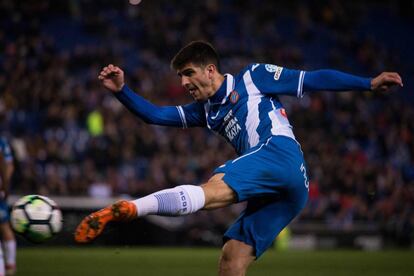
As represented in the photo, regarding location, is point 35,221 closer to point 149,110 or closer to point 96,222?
point 96,222

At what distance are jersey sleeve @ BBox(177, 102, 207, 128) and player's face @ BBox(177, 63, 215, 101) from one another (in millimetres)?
409

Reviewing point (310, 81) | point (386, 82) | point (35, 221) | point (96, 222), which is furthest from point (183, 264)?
point (96, 222)

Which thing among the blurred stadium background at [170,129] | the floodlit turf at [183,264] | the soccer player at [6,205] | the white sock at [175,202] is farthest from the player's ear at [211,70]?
the blurred stadium background at [170,129]

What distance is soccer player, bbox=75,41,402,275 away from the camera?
5613 millimetres

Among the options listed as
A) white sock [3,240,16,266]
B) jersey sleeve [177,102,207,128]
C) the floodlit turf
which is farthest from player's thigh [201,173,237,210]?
white sock [3,240,16,266]

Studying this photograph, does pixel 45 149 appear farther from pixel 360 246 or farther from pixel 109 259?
pixel 360 246

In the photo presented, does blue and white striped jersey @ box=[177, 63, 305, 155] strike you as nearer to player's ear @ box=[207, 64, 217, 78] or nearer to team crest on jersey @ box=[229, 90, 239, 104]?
team crest on jersey @ box=[229, 90, 239, 104]

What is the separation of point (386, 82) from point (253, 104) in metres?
1.00

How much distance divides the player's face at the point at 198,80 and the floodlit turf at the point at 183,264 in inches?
182

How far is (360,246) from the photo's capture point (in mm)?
19297

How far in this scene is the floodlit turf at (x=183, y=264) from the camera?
11.0 meters

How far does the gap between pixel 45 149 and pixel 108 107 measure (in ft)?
6.89

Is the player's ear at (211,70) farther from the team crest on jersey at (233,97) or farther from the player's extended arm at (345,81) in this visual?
the player's extended arm at (345,81)

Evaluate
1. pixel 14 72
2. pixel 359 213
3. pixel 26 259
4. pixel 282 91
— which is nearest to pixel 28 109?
pixel 14 72
